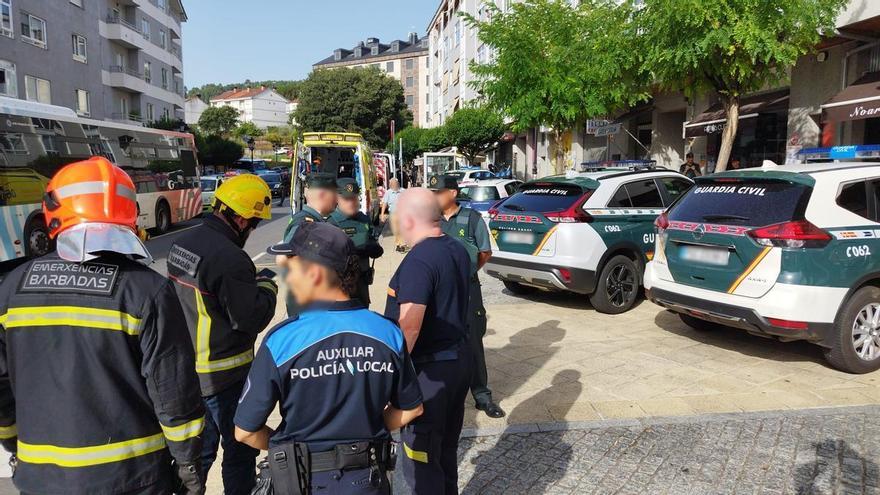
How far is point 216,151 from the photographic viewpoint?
47.7m

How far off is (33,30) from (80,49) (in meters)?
5.05

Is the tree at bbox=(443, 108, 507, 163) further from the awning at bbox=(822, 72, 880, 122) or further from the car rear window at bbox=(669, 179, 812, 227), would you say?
the car rear window at bbox=(669, 179, 812, 227)

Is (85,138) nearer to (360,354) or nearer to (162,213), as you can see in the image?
(162,213)

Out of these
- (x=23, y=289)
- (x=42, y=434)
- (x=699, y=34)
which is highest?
(x=699, y=34)

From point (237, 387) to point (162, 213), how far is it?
17.6 metres

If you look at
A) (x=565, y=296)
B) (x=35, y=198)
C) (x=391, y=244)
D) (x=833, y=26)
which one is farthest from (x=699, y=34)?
(x=35, y=198)

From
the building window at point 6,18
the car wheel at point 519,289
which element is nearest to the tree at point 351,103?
the building window at point 6,18

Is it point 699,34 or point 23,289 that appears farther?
point 699,34

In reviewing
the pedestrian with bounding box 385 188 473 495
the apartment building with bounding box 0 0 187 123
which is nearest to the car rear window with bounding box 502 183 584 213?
the pedestrian with bounding box 385 188 473 495

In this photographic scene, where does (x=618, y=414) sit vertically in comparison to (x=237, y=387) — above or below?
below

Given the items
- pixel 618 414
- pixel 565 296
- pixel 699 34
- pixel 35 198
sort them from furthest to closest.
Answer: pixel 35 198 → pixel 699 34 → pixel 565 296 → pixel 618 414

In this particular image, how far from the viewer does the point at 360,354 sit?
1.92m

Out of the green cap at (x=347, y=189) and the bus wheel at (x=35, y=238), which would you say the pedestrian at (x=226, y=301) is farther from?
the bus wheel at (x=35, y=238)

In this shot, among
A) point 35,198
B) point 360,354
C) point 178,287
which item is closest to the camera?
point 360,354
